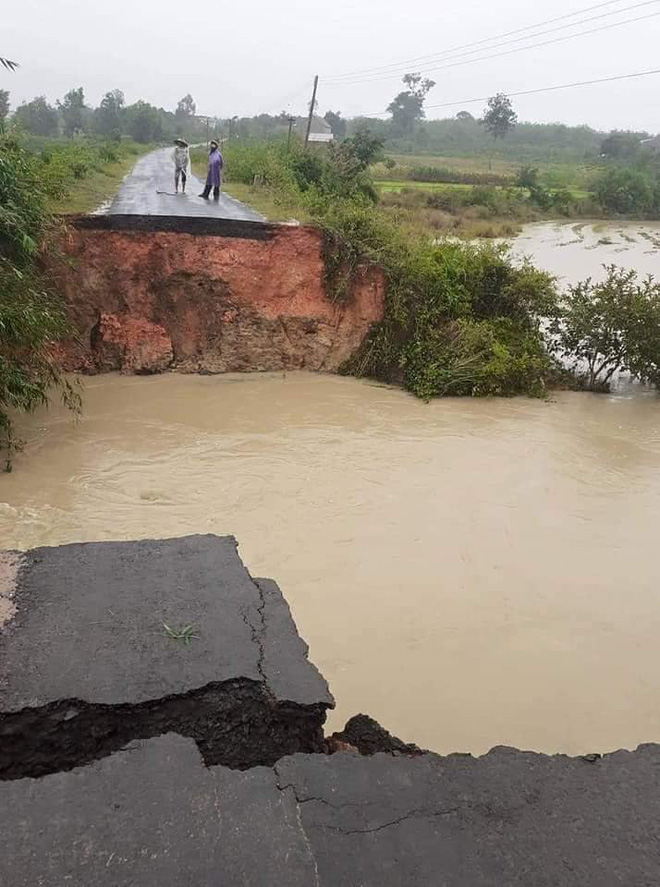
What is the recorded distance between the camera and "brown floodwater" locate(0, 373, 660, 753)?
5.06 m

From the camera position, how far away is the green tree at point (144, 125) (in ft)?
220

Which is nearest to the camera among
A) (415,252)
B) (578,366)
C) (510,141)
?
(415,252)

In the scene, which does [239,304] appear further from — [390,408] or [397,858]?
[397,858]

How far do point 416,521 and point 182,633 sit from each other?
15.2ft

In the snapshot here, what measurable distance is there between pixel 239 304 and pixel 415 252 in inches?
124

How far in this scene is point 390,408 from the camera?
1105cm

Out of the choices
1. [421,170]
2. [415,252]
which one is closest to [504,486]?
[415,252]

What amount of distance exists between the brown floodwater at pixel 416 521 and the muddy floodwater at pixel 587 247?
420 inches

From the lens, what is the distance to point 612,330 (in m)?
12.2

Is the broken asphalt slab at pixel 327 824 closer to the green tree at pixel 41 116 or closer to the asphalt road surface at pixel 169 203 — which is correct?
the asphalt road surface at pixel 169 203

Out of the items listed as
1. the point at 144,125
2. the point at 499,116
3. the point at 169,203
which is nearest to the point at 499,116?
the point at 499,116

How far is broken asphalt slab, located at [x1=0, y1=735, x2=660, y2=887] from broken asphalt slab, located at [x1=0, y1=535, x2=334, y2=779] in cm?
37

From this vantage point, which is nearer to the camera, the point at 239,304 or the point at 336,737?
the point at 336,737

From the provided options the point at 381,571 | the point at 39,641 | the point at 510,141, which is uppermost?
the point at 510,141
